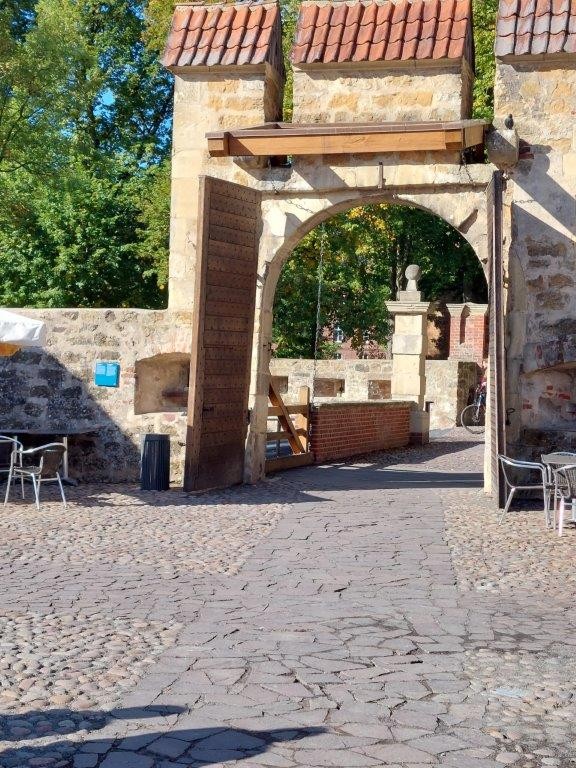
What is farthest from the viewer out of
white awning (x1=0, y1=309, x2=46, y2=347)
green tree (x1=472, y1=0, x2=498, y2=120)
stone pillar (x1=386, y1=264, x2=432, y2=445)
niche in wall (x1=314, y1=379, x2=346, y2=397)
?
green tree (x1=472, y1=0, x2=498, y2=120)

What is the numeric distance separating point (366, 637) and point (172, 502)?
600 centimetres

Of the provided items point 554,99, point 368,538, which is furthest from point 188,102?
point 368,538

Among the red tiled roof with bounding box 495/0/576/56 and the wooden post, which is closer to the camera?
the red tiled roof with bounding box 495/0/576/56

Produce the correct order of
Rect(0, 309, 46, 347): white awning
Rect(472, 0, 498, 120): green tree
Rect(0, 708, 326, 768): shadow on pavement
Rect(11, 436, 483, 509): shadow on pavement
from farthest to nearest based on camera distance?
Rect(472, 0, 498, 120): green tree < Rect(11, 436, 483, 509): shadow on pavement < Rect(0, 309, 46, 347): white awning < Rect(0, 708, 326, 768): shadow on pavement

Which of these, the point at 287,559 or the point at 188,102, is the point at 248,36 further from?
the point at 287,559

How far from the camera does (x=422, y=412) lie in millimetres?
22031

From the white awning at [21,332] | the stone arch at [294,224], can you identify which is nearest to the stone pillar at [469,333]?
the stone arch at [294,224]

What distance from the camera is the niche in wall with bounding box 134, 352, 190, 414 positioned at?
45.6 ft

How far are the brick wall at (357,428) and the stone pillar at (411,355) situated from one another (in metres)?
0.58

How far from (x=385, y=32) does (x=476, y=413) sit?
47.4ft

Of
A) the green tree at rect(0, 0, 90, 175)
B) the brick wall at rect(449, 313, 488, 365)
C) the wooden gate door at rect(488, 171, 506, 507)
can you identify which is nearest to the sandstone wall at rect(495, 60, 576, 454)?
the wooden gate door at rect(488, 171, 506, 507)

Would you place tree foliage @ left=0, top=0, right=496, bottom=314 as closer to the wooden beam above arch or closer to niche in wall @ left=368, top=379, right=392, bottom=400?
niche in wall @ left=368, top=379, right=392, bottom=400

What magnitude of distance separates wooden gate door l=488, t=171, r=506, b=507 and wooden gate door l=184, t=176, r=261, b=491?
2.89 meters

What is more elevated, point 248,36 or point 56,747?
point 248,36
